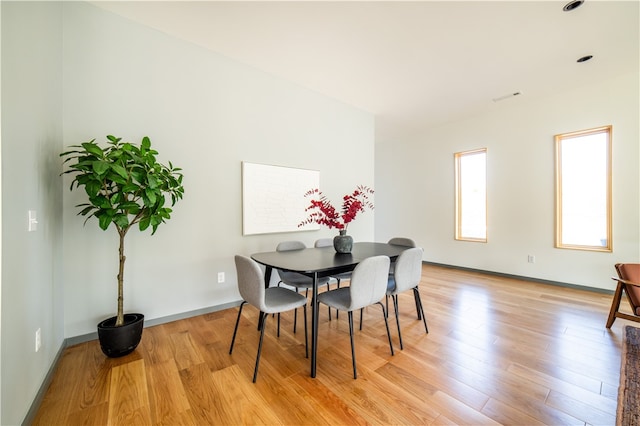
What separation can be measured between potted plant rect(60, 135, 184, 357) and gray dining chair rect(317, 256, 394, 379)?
153cm

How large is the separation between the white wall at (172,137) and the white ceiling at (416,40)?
0.82 feet

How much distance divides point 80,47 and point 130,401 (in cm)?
282

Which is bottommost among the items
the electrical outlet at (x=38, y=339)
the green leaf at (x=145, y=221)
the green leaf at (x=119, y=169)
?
the electrical outlet at (x=38, y=339)

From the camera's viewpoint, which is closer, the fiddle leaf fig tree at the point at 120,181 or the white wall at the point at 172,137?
the fiddle leaf fig tree at the point at 120,181

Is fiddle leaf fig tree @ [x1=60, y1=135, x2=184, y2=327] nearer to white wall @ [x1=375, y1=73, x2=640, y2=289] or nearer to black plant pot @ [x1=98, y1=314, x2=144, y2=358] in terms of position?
black plant pot @ [x1=98, y1=314, x2=144, y2=358]

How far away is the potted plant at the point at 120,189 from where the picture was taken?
179 centimetres

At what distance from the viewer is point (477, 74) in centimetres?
329

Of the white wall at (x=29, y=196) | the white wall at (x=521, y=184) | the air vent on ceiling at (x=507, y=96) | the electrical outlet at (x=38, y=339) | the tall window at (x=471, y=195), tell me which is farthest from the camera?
the tall window at (x=471, y=195)

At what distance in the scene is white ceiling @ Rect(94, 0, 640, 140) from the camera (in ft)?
7.38

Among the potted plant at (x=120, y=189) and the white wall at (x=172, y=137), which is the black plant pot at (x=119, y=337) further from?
the white wall at (x=172, y=137)

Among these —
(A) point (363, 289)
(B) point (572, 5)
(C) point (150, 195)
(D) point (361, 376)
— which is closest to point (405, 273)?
(A) point (363, 289)

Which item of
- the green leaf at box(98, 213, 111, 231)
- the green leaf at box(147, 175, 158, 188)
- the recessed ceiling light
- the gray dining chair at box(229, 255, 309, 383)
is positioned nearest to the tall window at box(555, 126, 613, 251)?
the recessed ceiling light

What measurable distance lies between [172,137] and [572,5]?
153 inches

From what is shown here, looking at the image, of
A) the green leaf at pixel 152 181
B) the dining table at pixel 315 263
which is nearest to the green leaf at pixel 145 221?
the green leaf at pixel 152 181
